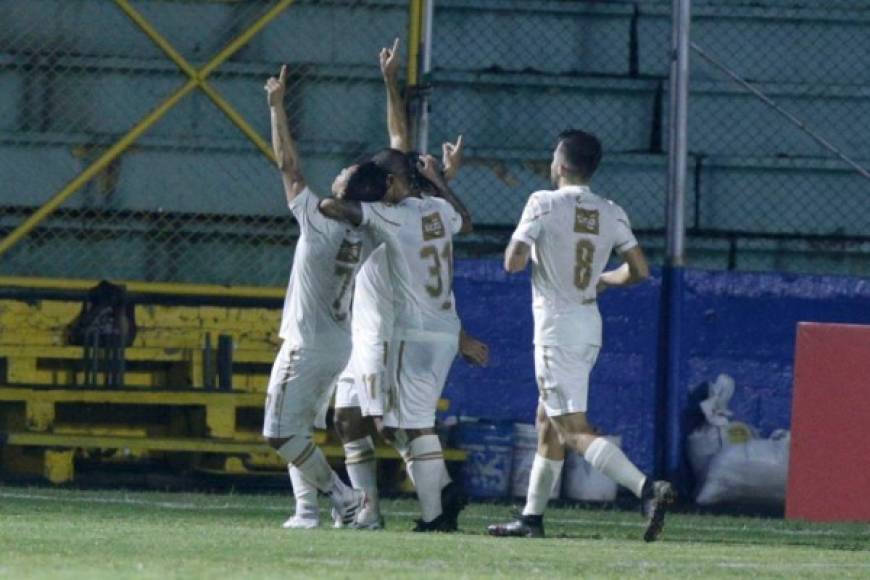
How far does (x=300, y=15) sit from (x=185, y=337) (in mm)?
2697

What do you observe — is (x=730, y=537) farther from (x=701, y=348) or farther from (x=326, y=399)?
(x=701, y=348)

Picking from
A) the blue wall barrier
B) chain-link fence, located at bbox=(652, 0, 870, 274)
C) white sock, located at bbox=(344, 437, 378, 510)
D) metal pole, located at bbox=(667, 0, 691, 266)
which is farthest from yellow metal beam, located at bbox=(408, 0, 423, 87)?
white sock, located at bbox=(344, 437, 378, 510)

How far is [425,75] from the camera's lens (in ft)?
50.4

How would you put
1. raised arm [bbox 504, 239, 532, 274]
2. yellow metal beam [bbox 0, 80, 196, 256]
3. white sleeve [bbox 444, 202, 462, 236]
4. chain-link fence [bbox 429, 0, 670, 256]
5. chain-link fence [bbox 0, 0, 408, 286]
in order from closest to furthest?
raised arm [bbox 504, 239, 532, 274] < white sleeve [bbox 444, 202, 462, 236] < yellow metal beam [bbox 0, 80, 196, 256] < chain-link fence [bbox 0, 0, 408, 286] < chain-link fence [bbox 429, 0, 670, 256]

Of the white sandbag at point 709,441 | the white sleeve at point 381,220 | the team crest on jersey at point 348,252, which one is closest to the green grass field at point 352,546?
the team crest on jersey at point 348,252

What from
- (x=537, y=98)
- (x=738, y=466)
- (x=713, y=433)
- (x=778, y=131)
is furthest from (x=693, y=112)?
(x=738, y=466)

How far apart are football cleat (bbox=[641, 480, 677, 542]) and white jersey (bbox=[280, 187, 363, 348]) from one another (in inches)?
64.7

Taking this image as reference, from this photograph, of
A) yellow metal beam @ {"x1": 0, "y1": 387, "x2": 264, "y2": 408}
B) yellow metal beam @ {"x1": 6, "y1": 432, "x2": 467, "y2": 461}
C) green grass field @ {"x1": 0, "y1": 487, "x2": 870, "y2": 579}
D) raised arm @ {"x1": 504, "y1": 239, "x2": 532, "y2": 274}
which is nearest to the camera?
green grass field @ {"x1": 0, "y1": 487, "x2": 870, "y2": 579}

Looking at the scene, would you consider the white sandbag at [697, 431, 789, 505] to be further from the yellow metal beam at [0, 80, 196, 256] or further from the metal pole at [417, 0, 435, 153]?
the yellow metal beam at [0, 80, 196, 256]

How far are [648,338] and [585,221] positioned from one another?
496 centimetres

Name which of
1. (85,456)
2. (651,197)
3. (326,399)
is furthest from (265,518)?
(651,197)

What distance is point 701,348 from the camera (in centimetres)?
1577

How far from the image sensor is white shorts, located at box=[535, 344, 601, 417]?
10742 mm

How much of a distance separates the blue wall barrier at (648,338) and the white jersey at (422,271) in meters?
4.44
